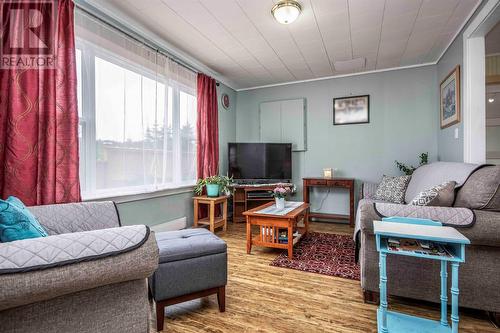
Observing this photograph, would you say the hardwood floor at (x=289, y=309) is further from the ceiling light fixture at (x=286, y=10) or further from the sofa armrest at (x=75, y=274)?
the ceiling light fixture at (x=286, y=10)

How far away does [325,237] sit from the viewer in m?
3.32

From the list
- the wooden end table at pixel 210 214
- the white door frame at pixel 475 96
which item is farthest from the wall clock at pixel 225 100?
the white door frame at pixel 475 96

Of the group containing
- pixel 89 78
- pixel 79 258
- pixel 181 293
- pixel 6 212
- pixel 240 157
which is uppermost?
pixel 89 78

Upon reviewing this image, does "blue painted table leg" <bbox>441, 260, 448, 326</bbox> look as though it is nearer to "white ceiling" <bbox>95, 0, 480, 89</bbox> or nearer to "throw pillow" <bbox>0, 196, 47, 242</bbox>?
"throw pillow" <bbox>0, 196, 47, 242</bbox>

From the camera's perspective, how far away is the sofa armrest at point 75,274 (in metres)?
0.78

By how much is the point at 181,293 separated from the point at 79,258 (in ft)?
2.68

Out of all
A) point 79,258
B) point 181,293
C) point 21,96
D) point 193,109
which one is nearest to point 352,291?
point 181,293

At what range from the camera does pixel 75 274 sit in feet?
2.88

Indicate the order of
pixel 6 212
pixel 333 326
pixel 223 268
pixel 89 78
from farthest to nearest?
A: pixel 89 78 < pixel 223 268 < pixel 333 326 < pixel 6 212

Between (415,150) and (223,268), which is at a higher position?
(415,150)

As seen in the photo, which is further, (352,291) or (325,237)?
(325,237)

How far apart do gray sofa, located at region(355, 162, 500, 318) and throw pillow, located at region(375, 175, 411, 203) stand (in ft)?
4.52

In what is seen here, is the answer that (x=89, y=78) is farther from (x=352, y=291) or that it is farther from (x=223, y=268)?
(x=352, y=291)

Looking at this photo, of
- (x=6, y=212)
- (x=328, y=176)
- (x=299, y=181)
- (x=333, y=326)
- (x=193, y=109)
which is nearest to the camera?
(x=6, y=212)
